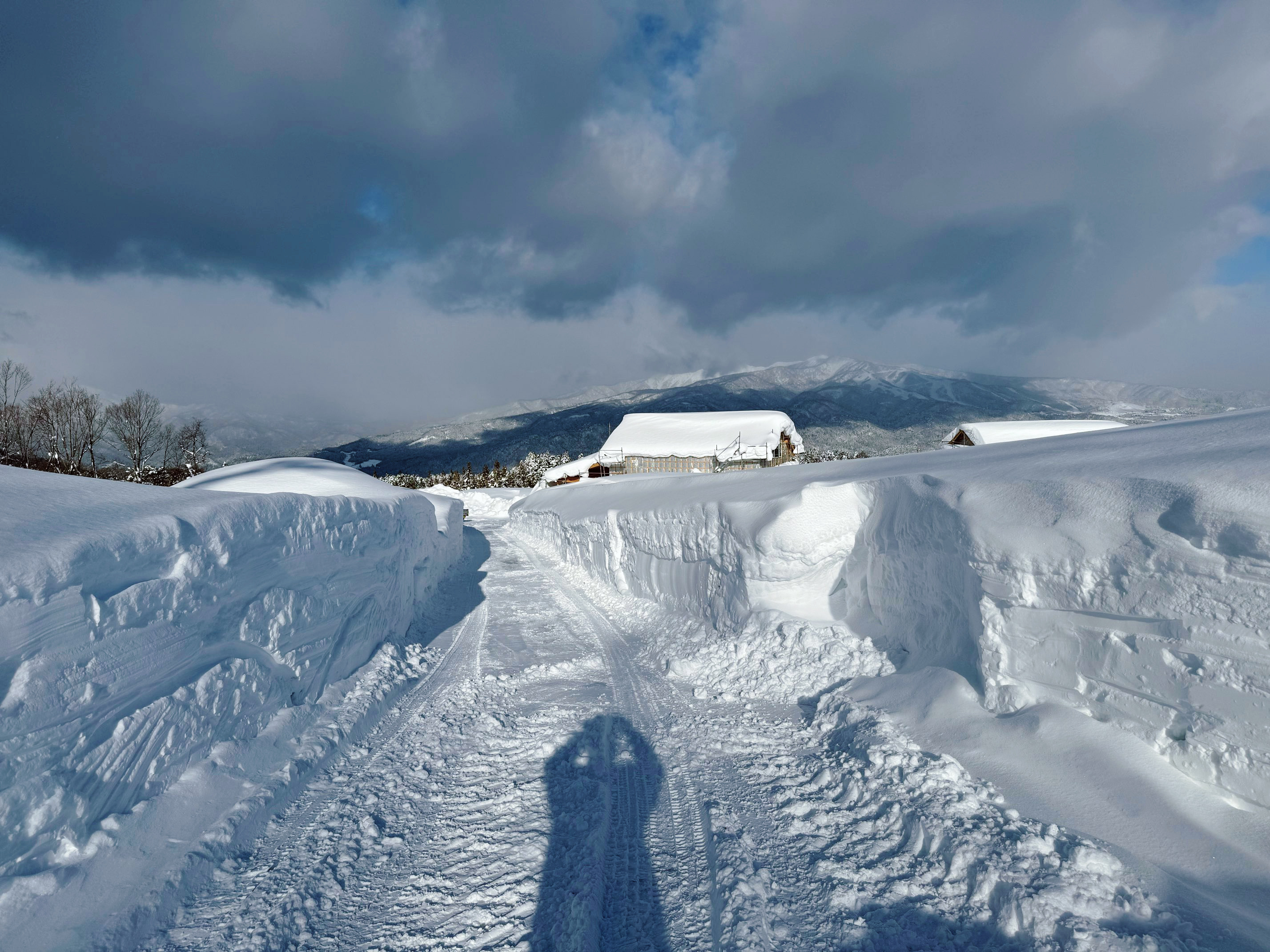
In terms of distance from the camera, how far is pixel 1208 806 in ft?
10.5

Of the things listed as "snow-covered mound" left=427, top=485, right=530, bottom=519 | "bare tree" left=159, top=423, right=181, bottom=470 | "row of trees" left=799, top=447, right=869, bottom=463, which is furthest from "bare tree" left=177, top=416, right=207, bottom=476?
"row of trees" left=799, top=447, right=869, bottom=463

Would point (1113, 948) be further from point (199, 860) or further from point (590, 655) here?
point (590, 655)

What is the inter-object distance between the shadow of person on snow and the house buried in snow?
36653 mm

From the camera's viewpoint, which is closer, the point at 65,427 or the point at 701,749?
the point at 701,749

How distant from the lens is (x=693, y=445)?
46875mm

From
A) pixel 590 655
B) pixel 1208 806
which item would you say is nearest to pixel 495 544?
pixel 590 655

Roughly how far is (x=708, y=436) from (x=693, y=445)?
5.80ft

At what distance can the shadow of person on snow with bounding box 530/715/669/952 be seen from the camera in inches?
116

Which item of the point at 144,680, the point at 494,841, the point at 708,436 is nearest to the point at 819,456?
the point at 708,436

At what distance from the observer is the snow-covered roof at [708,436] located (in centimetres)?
4412

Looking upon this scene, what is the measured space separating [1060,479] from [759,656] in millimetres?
3587

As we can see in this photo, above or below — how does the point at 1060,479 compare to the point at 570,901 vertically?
above

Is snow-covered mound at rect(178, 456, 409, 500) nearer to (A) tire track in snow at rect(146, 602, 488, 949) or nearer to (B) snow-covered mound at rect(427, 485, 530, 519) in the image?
(A) tire track in snow at rect(146, 602, 488, 949)

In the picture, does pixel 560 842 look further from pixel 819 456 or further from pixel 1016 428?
pixel 819 456
